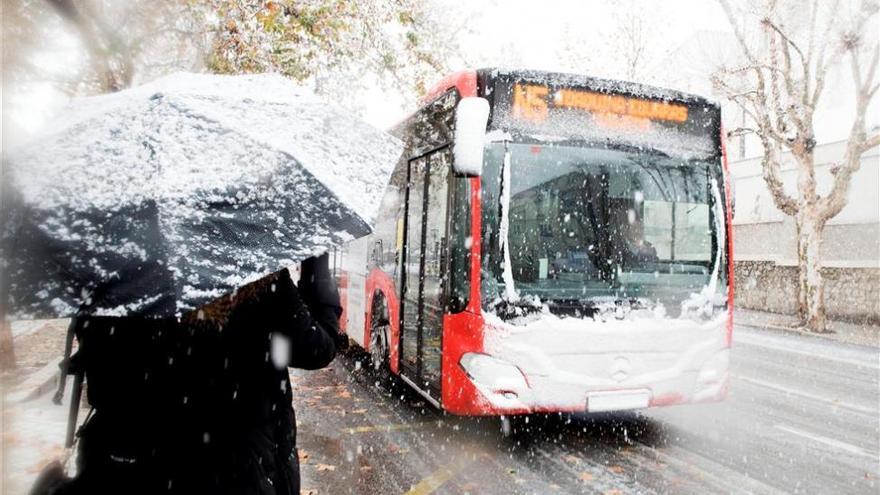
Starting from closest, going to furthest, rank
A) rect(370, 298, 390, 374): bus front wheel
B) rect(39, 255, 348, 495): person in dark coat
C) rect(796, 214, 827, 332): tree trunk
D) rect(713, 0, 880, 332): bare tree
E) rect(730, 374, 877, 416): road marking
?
rect(39, 255, 348, 495): person in dark coat → rect(730, 374, 877, 416): road marking → rect(370, 298, 390, 374): bus front wheel → rect(713, 0, 880, 332): bare tree → rect(796, 214, 827, 332): tree trunk

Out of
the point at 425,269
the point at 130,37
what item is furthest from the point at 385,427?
the point at 130,37

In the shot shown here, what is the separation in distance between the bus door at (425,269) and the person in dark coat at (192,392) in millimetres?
3645

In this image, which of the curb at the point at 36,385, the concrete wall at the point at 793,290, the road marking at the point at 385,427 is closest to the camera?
the road marking at the point at 385,427

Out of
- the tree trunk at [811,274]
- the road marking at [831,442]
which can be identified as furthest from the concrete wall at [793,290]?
the road marking at [831,442]

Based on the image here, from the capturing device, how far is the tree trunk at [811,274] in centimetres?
1661

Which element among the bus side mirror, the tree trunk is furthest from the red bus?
the tree trunk

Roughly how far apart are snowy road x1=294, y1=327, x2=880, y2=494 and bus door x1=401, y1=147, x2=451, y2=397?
661mm

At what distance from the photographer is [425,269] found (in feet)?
20.8

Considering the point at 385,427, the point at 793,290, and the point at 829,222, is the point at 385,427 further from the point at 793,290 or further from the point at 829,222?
the point at 829,222

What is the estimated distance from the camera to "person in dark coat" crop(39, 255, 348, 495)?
6.28ft

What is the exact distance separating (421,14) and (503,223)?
8786mm

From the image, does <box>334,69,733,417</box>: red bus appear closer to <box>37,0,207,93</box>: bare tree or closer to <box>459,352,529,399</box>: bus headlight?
<box>459,352,529,399</box>: bus headlight

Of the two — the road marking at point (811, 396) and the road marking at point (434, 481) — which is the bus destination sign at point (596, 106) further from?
the road marking at point (811, 396)

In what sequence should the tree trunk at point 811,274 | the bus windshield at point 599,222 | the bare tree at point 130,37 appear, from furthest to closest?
the tree trunk at point 811,274 → the bare tree at point 130,37 → the bus windshield at point 599,222
